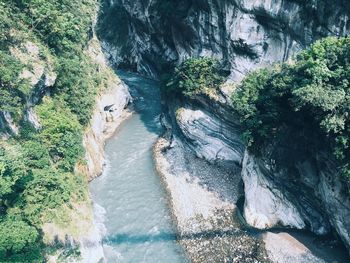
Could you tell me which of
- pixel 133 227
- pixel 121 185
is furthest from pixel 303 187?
pixel 121 185

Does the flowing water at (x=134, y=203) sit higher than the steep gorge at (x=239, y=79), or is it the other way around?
the steep gorge at (x=239, y=79)

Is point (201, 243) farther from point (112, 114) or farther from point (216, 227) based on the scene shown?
point (112, 114)

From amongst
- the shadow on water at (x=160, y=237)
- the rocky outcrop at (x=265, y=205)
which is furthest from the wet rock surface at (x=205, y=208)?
the rocky outcrop at (x=265, y=205)

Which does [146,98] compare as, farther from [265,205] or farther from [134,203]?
[265,205]

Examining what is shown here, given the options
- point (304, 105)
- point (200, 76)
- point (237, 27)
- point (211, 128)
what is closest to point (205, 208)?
point (211, 128)

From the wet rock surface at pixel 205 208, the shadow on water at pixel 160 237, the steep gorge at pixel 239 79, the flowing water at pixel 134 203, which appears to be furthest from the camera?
the shadow on water at pixel 160 237

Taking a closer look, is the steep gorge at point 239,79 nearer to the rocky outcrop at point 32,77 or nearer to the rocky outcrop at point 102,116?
the rocky outcrop at point 102,116

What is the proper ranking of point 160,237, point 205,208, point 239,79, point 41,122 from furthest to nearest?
point 239,79
point 205,208
point 41,122
point 160,237

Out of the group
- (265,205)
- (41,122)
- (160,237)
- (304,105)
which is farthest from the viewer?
(41,122)
